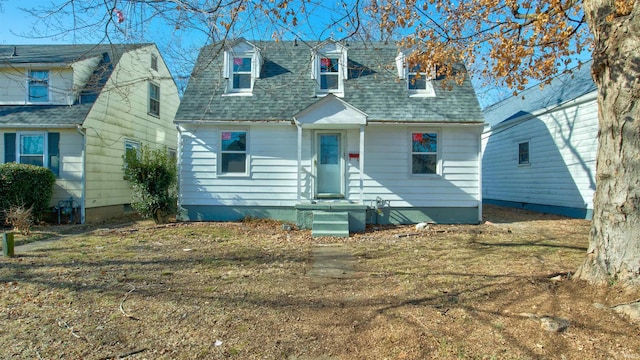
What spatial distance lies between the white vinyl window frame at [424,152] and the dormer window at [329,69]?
9.24ft

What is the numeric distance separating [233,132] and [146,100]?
6.28m

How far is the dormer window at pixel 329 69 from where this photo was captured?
38.5 ft

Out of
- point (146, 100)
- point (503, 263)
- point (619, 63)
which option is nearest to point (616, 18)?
point (619, 63)

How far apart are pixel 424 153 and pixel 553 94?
680cm

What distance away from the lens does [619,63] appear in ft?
13.4

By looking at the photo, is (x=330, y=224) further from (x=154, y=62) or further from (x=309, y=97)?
(x=154, y=62)

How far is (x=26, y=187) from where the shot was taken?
10484 millimetres

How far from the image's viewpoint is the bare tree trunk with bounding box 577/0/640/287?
13.0ft

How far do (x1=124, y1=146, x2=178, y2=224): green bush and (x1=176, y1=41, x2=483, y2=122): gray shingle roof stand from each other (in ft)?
5.06

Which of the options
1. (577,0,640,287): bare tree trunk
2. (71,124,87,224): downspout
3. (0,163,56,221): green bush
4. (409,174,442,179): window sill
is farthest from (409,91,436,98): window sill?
(0,163,56,221): green bush

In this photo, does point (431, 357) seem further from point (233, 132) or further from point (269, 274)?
point (233, 132)

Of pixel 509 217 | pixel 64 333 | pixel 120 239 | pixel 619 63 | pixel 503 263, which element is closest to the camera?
pixel 64 333

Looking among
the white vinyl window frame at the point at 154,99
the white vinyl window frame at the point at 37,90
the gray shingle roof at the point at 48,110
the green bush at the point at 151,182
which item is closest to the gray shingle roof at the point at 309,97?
the green bush at the point at 151,182

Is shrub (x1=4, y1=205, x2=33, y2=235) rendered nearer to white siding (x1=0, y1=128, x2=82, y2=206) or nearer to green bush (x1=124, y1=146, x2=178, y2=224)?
white siding (x1=0, y1=128, x2=82, y2=206)
